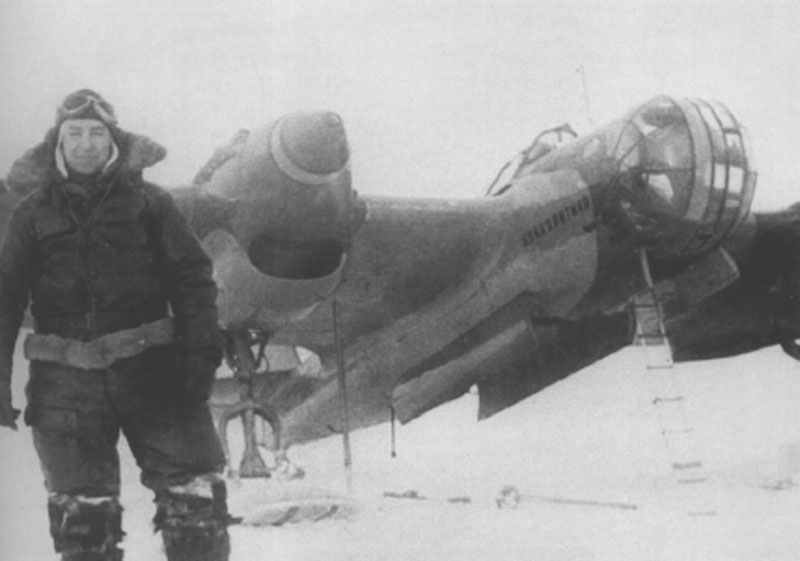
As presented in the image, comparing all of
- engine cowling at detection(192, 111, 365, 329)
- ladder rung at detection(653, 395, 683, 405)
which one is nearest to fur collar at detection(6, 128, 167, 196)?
engine cowling at detection(192, 111, 365, 329)

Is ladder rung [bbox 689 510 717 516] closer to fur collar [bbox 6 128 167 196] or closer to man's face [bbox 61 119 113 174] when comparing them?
fur collar [bbox 6 128 167 196]

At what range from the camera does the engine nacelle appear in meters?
6.41

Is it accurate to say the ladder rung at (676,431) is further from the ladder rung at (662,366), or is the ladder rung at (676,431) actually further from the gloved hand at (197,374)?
the gloved hand at (197,374)

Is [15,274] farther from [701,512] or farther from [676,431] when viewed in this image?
[676,431]

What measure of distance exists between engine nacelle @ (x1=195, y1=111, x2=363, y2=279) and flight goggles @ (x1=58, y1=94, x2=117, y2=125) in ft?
8.11

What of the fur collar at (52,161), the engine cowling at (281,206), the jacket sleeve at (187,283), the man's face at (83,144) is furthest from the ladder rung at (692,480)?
the man's face at (83,144)

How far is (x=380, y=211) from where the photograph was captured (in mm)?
7984

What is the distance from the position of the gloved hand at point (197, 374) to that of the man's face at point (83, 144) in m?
0.87

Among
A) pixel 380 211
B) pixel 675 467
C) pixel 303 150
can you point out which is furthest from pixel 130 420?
pixel 675 467

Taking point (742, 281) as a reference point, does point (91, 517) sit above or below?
below

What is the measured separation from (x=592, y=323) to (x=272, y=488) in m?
3.37

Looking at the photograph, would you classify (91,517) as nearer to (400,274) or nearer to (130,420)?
(130,420)

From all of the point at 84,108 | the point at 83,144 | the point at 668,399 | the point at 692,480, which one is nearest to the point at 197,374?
the point at 83,144

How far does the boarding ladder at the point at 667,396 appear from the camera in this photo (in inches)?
292
